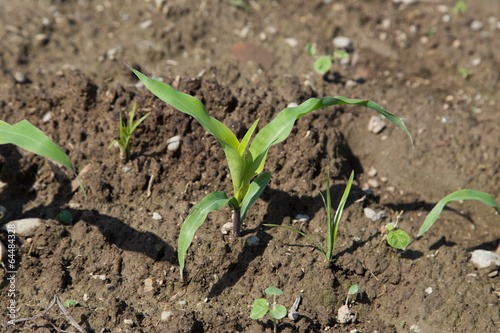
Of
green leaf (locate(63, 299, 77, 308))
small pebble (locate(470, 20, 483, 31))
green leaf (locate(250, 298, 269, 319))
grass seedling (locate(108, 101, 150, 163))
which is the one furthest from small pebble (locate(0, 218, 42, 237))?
small pebble (locate(470, 20, 483, 31))

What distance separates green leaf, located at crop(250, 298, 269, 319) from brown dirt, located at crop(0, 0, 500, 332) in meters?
0.13

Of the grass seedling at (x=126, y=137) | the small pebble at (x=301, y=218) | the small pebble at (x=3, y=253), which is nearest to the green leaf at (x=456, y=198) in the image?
the small pebble at (x=301, y=218)

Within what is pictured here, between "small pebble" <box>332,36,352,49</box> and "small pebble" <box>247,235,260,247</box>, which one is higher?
"small pebble" <box>332,36,352,49</box>

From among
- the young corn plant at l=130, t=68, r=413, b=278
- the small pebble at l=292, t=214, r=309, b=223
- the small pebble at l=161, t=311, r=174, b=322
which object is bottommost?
the small pebble at l=161, t=311, r=174, b=322

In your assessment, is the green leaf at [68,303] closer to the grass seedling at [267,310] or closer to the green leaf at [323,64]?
the grass seedling at [267,310]

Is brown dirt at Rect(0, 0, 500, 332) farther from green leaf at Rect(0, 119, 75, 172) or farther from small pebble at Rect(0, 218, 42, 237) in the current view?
green leaf at Rect(0, 119, 75, 172)

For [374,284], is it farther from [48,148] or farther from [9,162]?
[9,162]

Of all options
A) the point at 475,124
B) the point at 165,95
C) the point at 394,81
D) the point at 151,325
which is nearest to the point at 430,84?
the point at 394,81

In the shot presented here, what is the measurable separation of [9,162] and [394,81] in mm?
2362

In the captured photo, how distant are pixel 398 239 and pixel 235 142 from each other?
0.85 m

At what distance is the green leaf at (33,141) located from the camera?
1.75m

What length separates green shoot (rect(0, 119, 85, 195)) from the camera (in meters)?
1.75

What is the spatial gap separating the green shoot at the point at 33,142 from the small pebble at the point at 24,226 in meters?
0.49

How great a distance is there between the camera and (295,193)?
91.7 inches
